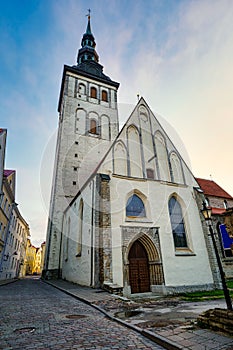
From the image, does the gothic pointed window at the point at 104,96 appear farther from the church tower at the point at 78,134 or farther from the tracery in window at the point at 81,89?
the tracery in window at the point at 81,89

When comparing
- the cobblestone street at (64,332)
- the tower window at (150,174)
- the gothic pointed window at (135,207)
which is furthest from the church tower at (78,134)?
the cobblestone street at (64,332)

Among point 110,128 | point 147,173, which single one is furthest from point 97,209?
point 110,128

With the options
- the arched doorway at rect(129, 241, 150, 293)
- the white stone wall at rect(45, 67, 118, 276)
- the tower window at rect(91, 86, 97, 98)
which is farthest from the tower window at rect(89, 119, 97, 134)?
the arched doorway at rect(129, 241, 150, 293)

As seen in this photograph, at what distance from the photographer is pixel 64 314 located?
605 cm

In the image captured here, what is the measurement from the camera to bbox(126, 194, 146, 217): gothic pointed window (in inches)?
509

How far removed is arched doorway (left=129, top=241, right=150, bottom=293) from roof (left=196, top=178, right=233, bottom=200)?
12259mm

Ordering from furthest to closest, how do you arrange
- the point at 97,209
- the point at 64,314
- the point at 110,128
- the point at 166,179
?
the point at 110,128
the point at 166,179
the point at 97,209
the point at 64,314

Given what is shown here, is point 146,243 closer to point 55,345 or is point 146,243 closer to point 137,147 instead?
point 137,147

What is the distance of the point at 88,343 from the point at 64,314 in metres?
2.66

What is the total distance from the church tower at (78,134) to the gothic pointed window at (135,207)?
10.3 m

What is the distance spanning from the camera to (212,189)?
2330 centimetres

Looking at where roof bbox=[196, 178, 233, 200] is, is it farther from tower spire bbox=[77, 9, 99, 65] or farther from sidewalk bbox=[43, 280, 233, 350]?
tower spire bbox=[77, 9, 99, 65]

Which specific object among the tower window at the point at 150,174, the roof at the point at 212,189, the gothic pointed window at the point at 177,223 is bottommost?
the gothic pointed window at the point at 177,223

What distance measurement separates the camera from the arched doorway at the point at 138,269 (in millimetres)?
11582
